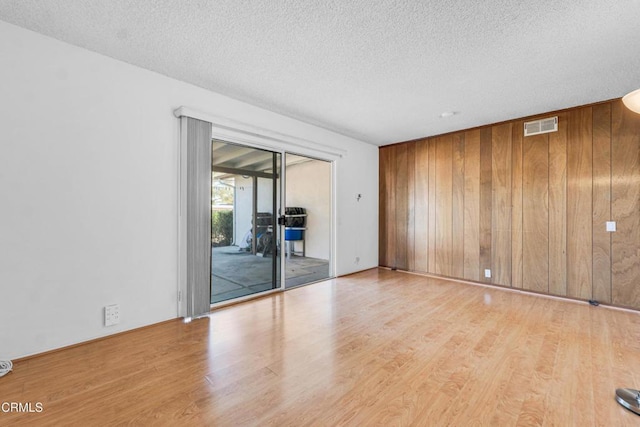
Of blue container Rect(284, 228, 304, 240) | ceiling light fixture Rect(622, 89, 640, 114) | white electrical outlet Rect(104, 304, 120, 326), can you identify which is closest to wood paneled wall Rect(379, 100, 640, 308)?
ceiling light fixture Rect(622, 89, 640, 114)

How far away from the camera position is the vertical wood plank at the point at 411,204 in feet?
17.6

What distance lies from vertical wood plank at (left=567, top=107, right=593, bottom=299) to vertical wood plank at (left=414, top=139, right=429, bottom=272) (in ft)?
6.56

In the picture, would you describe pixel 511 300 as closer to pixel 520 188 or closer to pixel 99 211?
pixel 520 188

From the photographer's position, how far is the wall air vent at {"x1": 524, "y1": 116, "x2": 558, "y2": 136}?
151 inches

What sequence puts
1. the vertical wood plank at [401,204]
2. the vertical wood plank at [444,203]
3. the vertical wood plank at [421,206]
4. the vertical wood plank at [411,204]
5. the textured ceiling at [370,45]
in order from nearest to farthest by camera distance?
the textured ceiling at [370,45]
the vertical wood plank at [444,203]
the vertical wood plank at [421,206]
the vertical wood plank at [411,204]
the vertical wood plank at [401,204]

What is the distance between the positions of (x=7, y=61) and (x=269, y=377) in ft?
10.2

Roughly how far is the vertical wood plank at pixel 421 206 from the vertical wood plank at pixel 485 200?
0.92 meters

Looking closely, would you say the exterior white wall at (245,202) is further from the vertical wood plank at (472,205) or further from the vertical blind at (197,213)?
the vertical wood plank at (472,205)

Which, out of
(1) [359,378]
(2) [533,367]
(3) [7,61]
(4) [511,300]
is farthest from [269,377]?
(4) [511,300]

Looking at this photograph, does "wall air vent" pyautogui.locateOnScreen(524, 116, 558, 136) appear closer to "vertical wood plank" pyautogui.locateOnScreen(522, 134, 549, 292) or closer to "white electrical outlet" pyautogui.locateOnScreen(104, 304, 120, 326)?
"vertical wood plank" pyautogui.locateOnScreen(522, 134, 549, 292)

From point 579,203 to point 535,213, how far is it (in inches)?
19.2

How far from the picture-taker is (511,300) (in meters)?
3.70

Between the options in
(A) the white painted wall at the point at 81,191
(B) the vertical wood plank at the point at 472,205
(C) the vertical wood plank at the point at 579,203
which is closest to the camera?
(A) the white painted wall at the point at 81,191

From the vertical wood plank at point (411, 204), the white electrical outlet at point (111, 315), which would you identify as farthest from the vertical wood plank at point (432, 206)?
the white electrical outlet at point (111, 315)
